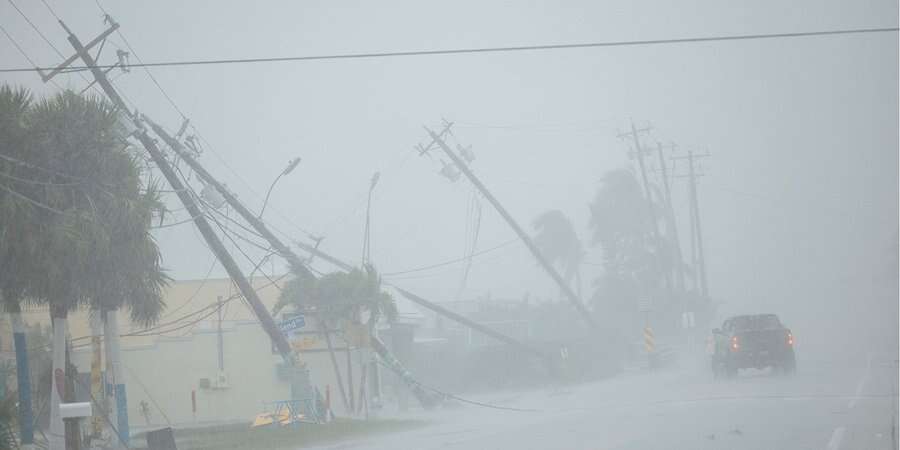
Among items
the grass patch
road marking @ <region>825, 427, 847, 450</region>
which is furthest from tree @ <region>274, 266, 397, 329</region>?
road marking @ <region>825, 427, 847, 450</region>

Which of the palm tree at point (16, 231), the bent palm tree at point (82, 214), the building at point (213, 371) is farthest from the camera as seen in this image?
the building at point (213, 371)

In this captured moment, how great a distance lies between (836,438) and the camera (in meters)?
15.6

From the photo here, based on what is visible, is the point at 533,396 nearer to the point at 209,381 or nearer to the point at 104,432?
the point at 209,381

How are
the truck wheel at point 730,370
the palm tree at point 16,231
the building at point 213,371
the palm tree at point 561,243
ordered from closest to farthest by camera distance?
the palm tree at point 16,231
the truck wheel at point 730,370
the building at point 213,371
the palm tree at point 561,243

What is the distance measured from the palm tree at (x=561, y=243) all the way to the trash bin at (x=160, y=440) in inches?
2717

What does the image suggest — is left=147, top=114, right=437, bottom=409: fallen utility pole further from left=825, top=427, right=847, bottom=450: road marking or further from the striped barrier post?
left=825, top=427, right=847, bottom=450: road marking

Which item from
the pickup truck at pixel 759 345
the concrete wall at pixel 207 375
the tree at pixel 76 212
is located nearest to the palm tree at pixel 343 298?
the concrete wall at pixel 207 375

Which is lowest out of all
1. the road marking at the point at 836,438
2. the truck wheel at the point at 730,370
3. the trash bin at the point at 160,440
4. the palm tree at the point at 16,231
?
the truck wheel at the point at 730,370

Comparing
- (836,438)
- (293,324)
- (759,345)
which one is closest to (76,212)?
(293,324)

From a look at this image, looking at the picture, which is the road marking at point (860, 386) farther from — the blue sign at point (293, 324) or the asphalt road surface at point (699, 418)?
the blue sign at point (293, 324)

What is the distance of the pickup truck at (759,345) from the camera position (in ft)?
107

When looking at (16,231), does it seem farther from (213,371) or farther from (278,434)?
(213,371)

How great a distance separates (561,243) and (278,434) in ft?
209

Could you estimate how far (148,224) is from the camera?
2125 centimetres
